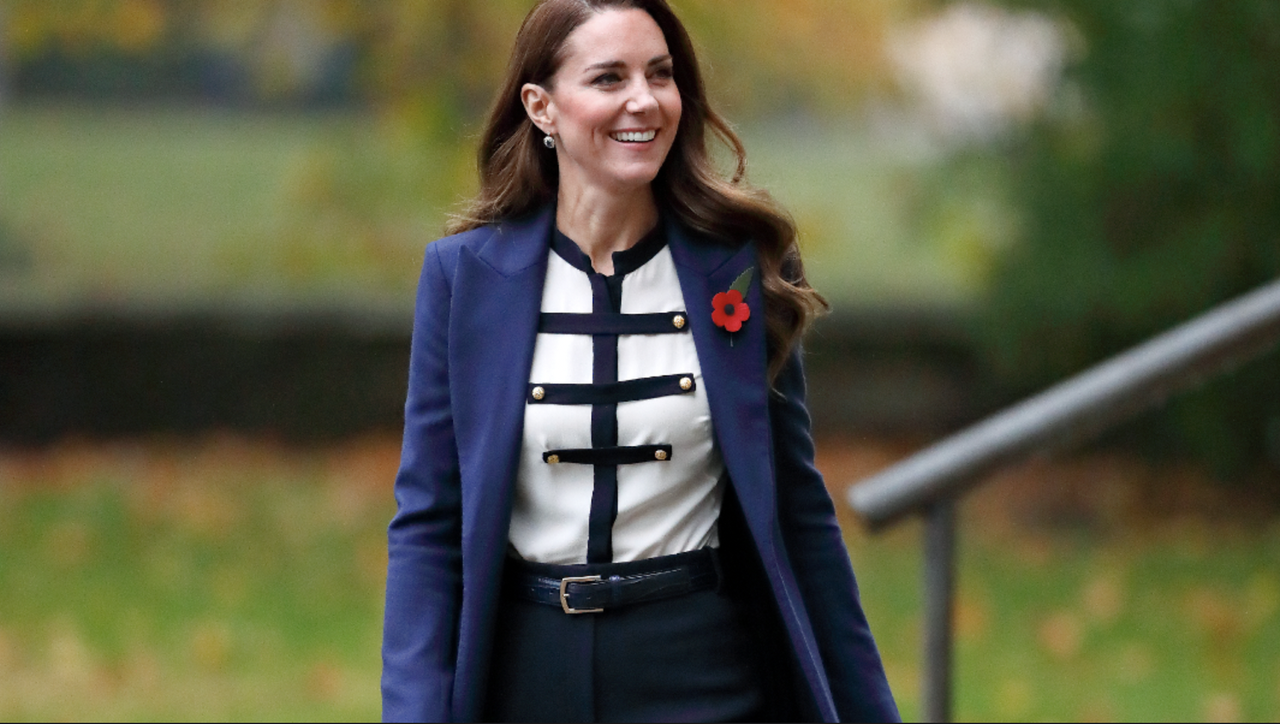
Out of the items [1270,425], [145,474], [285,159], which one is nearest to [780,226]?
[1270,425]

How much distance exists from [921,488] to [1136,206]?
194 inches

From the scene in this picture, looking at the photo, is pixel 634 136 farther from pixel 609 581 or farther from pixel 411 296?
pixel 411 296

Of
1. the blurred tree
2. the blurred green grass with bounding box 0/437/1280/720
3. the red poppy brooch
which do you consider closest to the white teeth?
the red poppy brooch

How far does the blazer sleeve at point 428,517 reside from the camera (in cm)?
220

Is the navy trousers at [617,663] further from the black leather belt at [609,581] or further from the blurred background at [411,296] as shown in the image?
the blurred background at [411,296]

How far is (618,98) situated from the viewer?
216 centimetres

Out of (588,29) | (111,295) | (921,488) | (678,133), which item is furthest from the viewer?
(111,295)

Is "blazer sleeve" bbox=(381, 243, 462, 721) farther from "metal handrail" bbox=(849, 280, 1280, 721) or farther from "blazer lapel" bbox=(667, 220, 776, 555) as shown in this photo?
"metal handrail" bbox=(849, 280, 1280, 721)

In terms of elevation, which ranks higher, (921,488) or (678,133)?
(678,133)

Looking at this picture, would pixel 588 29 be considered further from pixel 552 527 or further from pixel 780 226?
pixel 552 527

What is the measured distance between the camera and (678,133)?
234cm

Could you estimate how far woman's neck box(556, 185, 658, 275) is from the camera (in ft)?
7.45

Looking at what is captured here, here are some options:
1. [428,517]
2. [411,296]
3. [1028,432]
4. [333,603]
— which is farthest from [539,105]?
[411,296]

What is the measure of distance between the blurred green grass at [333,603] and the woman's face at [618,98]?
8.45 feet
